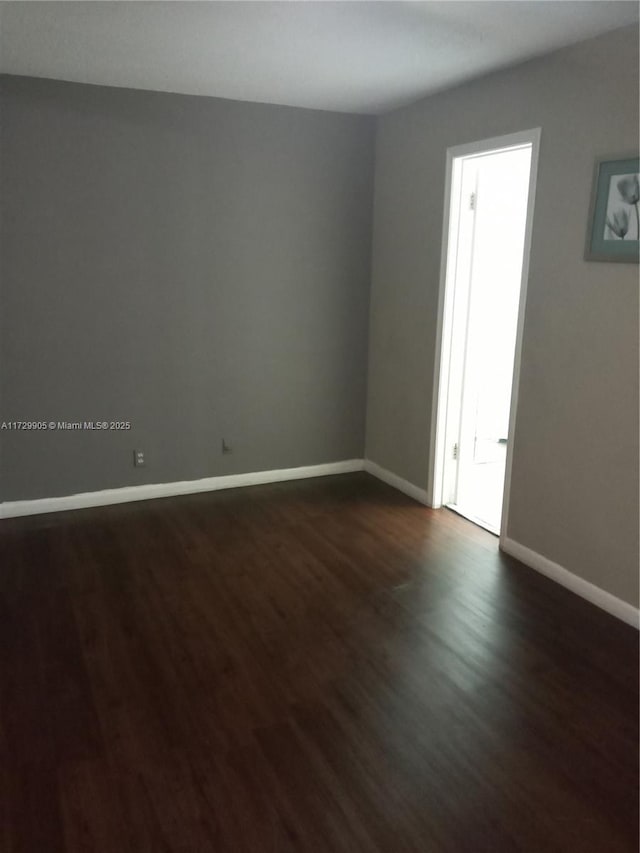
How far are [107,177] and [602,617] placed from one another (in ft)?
11.4

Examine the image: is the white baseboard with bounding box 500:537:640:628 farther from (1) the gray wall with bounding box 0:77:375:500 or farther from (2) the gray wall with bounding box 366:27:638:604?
(1) the gray wall with bounding box 0:77:375:500

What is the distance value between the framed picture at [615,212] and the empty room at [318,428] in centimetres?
1

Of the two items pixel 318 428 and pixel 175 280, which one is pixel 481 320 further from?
pixel 175 280

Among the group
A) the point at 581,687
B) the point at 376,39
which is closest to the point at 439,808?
the point at 581,687

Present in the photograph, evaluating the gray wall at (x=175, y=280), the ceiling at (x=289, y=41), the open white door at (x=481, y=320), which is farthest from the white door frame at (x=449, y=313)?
the gray wall at (x=175, y=280)

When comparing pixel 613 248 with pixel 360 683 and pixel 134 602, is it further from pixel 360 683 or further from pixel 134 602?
pixel 134 602

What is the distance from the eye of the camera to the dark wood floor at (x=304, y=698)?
6.15 feet

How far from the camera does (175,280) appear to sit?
13.3 ft

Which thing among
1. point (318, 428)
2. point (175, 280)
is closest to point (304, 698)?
point (318, 428)

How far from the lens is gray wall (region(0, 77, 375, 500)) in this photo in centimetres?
369

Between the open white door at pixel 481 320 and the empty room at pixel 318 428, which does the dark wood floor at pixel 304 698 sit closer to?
the empty room at pixel 318 428

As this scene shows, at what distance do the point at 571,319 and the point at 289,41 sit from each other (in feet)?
5.73

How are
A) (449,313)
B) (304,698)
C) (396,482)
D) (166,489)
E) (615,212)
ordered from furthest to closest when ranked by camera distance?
1. (396,482)
2. (166,489)
3. (449,313)
4. (615,212)
5. (304,698)

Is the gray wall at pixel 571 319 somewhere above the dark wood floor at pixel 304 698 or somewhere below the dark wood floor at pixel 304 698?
above
